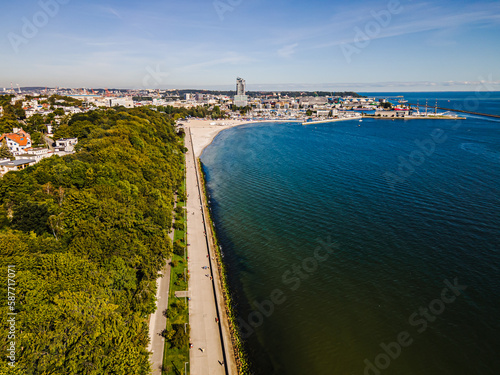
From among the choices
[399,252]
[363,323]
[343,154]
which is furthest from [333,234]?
[343,154]

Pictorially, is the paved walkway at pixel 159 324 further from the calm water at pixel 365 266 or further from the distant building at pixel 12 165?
the distant building at pixel 12 165

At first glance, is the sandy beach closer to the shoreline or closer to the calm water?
the shoreline

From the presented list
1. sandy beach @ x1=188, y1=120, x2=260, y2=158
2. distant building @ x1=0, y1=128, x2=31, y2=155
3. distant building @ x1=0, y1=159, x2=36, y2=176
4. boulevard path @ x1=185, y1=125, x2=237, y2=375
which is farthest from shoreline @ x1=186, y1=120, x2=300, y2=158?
boulevard path @ x1=185, y1=125, x2=237, y2=375

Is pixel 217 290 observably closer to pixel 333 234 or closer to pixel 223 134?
pixel 333 234

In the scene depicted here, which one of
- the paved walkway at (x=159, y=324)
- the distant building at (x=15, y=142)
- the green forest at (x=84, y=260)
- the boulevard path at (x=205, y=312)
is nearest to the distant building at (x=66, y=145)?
the distant building at (x=15, y=142)

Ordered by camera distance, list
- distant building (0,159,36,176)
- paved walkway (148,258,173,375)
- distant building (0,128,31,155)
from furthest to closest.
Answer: distant building (0,128,31,155), distant building (0,159,36,176), paved walkway (148,258,173,375)

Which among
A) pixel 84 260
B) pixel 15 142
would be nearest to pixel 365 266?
pixel 84 260

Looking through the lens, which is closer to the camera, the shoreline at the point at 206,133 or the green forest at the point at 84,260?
the green forest at the point at 84,260

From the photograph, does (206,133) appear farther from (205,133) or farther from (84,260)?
(84,260)
